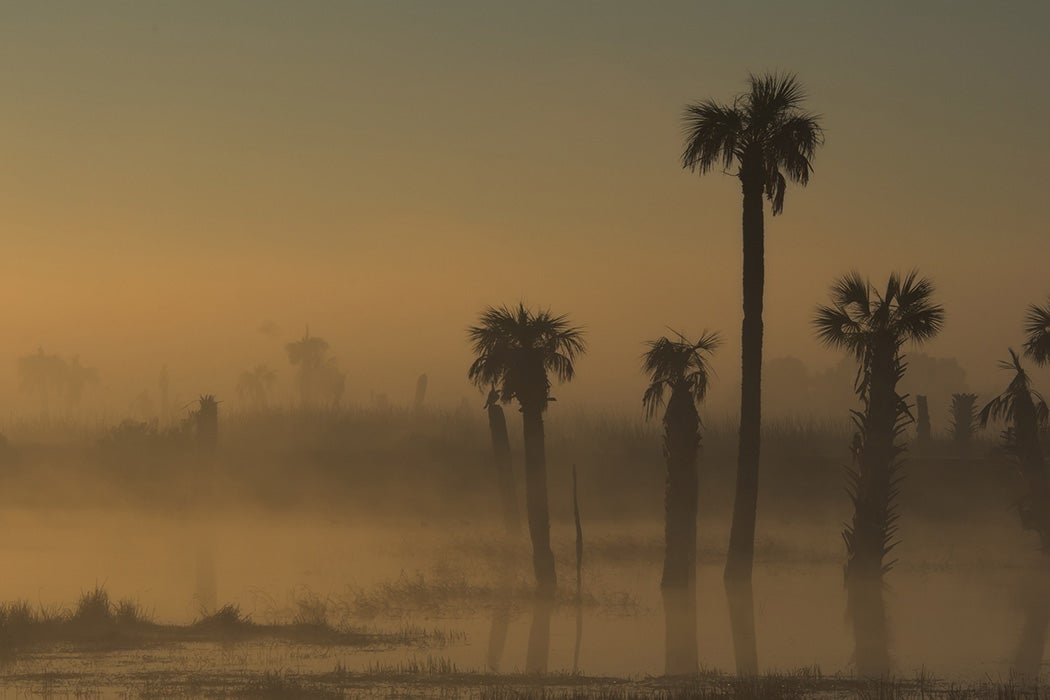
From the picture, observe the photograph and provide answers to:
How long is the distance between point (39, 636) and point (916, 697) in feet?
53.3

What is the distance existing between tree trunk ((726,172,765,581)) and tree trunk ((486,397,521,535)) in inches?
487

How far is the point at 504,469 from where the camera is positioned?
167 feet

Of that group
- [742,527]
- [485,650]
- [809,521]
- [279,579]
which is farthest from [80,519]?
[485,650]

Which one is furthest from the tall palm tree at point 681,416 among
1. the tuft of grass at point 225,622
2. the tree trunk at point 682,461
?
the tuft of grass at point 225,622

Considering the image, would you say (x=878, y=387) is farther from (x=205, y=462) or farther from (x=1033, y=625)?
(x=205, y=462)

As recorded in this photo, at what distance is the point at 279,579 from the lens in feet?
135

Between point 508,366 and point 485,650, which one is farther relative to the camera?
point 508,366

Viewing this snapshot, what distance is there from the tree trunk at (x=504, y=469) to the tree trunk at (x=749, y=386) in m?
12.4

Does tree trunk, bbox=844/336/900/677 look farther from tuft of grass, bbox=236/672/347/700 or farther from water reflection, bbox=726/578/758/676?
tuft of grass, bbox=236/672/347/700

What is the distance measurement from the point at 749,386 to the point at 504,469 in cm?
1391

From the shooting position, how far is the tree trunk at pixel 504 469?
165ft

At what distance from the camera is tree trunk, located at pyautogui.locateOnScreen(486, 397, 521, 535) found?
165 feet

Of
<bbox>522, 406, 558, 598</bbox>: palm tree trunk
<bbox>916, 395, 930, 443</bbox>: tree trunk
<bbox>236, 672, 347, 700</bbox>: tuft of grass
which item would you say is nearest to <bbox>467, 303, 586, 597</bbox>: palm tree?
<bbox>522, 406, 558, 598</bbox>: palm tree trunk

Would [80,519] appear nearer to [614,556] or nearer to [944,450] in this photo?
[614,556]
